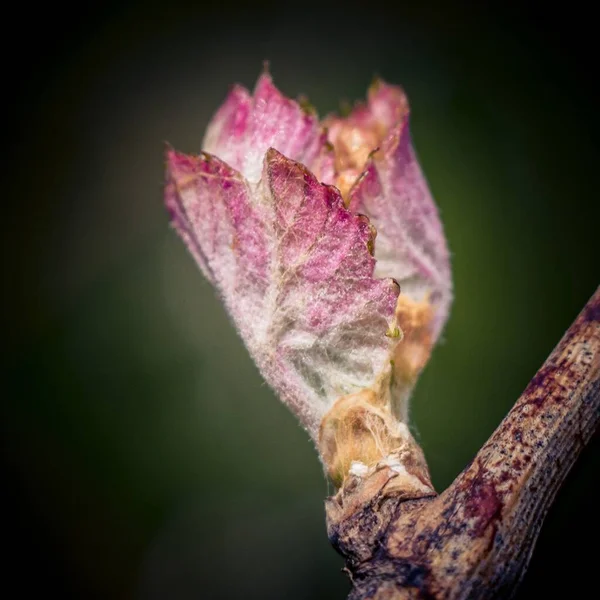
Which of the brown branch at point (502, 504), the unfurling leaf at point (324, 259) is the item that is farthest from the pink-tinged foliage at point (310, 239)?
the brown branch at point (502, 504)

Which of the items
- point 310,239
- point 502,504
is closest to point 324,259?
point 310,239

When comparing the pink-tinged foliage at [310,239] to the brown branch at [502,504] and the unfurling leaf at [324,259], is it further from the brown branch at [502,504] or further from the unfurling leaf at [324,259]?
the brown branch at [502,504]

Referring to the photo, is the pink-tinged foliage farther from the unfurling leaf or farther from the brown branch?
the brown branch

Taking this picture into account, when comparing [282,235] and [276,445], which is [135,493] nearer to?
[276,445]

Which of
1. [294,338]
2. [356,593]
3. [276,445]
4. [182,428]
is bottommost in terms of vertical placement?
[182,428]

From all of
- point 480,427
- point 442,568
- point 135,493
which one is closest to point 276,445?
point 135,493
